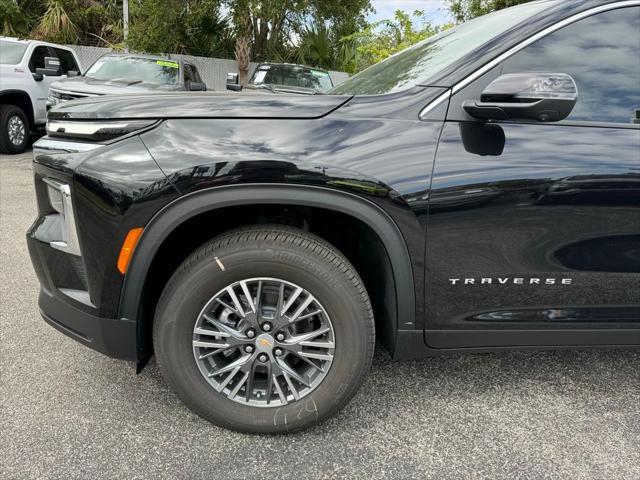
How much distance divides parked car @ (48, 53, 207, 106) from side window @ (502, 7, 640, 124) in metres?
6.58

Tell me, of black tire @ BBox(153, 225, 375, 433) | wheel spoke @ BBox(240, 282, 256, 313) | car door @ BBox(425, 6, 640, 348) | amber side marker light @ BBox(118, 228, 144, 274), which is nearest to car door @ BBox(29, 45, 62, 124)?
amber side marker light @ BBox(118, 228, 144, 274)

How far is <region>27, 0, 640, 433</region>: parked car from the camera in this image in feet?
6.07

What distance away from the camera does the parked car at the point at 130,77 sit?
741 centimetres

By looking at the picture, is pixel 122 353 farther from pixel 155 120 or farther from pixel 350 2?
pixel 350 2

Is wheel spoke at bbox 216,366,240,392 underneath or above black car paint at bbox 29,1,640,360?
underneath

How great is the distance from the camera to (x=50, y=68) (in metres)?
8.55

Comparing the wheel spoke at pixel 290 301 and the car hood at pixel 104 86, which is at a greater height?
the car hood at pixel 104 86

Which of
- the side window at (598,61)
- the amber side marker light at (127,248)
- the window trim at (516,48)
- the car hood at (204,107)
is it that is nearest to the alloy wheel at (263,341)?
the amber side marker light at (127,248)

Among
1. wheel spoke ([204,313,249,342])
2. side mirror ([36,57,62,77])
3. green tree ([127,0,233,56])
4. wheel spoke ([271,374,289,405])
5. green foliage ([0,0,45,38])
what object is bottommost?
wheel spoke ([271,374,289,405])

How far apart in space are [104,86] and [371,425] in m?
6.91

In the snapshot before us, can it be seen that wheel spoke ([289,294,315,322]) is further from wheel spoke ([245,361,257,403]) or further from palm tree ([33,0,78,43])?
palm tree ([33,0,78,43])

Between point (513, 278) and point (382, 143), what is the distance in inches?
29.4

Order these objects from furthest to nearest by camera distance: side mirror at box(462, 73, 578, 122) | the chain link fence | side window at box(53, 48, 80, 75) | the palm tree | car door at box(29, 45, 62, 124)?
the chain link fence < the palm tree < side window at box(53, 48, 80, 75) < car door at box(29, 45, 62, 124) < side mirror at box(462, 73, 578, 122)

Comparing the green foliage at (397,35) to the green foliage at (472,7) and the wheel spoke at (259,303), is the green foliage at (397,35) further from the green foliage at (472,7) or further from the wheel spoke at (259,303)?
the wheel spoke at (259,303)
